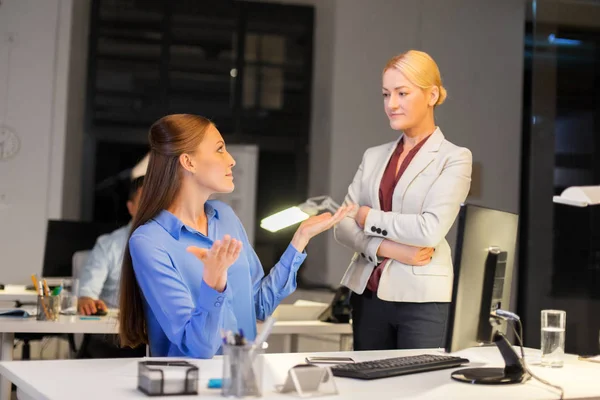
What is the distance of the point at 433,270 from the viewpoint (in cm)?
269

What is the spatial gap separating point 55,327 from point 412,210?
1.50m

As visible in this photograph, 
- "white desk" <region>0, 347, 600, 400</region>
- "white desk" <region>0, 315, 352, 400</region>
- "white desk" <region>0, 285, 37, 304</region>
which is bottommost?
"white desk" <region>0, 315, 352, 400</region>

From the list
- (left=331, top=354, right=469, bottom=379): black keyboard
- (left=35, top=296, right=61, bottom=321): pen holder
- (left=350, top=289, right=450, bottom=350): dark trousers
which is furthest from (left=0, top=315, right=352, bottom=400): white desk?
(left=331, top=354, right=469, bottom=379): black keyboard

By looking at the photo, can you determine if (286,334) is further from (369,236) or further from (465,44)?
(465,44)

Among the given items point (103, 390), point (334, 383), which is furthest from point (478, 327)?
point (103, 390)

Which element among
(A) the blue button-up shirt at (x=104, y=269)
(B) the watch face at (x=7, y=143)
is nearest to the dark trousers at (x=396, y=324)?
(A) the blue button-up shirt at (x=104, y=269)

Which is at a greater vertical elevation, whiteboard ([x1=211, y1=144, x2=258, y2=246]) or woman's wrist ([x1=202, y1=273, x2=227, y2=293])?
whiteboard ([x1=211, y1=144, x2=258, y2=246])

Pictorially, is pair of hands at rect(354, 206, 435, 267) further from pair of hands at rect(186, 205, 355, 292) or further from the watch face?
the watch face

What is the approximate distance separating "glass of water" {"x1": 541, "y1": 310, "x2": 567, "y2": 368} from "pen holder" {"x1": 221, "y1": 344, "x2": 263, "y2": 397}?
41.5 inches

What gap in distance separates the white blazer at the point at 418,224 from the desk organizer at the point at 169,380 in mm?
1151

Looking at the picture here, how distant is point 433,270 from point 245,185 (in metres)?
4.48

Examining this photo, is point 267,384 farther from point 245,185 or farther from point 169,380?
point 245,185

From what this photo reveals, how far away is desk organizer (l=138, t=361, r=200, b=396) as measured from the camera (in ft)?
5.14

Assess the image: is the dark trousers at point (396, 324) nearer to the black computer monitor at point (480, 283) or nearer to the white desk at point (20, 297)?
the black computer monitor at point (480, 283)
